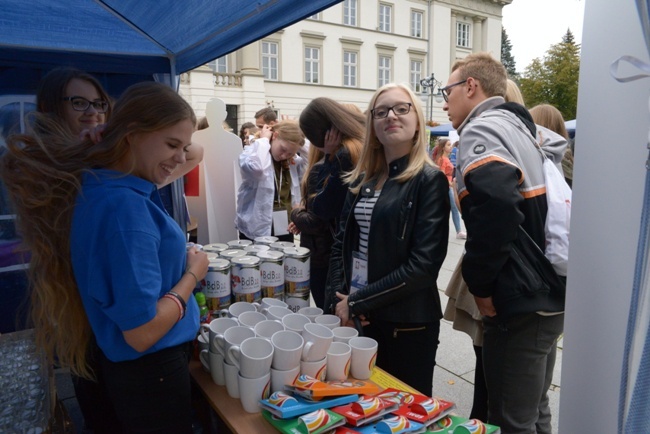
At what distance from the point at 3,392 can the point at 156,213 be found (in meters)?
1.05

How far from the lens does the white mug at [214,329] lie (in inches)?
59.0

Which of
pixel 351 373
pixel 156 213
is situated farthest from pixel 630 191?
pixel 156 213

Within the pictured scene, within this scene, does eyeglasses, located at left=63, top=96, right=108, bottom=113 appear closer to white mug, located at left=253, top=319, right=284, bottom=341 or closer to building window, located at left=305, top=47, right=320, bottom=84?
white mug, located at left=253, top=319, right=284, bottom=341

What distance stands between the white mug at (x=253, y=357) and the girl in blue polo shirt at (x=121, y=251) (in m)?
0.16

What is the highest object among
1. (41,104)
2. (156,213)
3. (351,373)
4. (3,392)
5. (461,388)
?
(41,104)

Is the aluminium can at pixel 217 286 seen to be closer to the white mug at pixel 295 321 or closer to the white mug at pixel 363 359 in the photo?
the white mug at pixel 295 321

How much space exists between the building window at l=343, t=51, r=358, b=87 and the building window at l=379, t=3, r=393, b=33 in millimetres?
3051

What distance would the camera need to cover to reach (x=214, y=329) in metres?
1.55

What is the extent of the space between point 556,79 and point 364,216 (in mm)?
23296

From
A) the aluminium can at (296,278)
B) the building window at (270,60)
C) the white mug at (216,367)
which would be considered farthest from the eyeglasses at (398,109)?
the building window at (270,60)

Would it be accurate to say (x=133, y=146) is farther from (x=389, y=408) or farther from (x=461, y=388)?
(x=461, y=388)

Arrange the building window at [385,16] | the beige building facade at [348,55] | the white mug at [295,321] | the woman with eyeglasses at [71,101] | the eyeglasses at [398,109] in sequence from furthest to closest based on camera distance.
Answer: the building window at [385,16] < the beige building facade at [348,55] < the woman with eyeglasses at [71,101] < the eyeglasses at [398,109] < the white mug at [295,321]

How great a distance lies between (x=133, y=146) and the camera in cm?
131

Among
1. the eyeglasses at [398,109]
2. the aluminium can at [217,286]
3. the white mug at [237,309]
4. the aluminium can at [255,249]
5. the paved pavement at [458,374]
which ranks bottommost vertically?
the paved pavement at [458,374]
